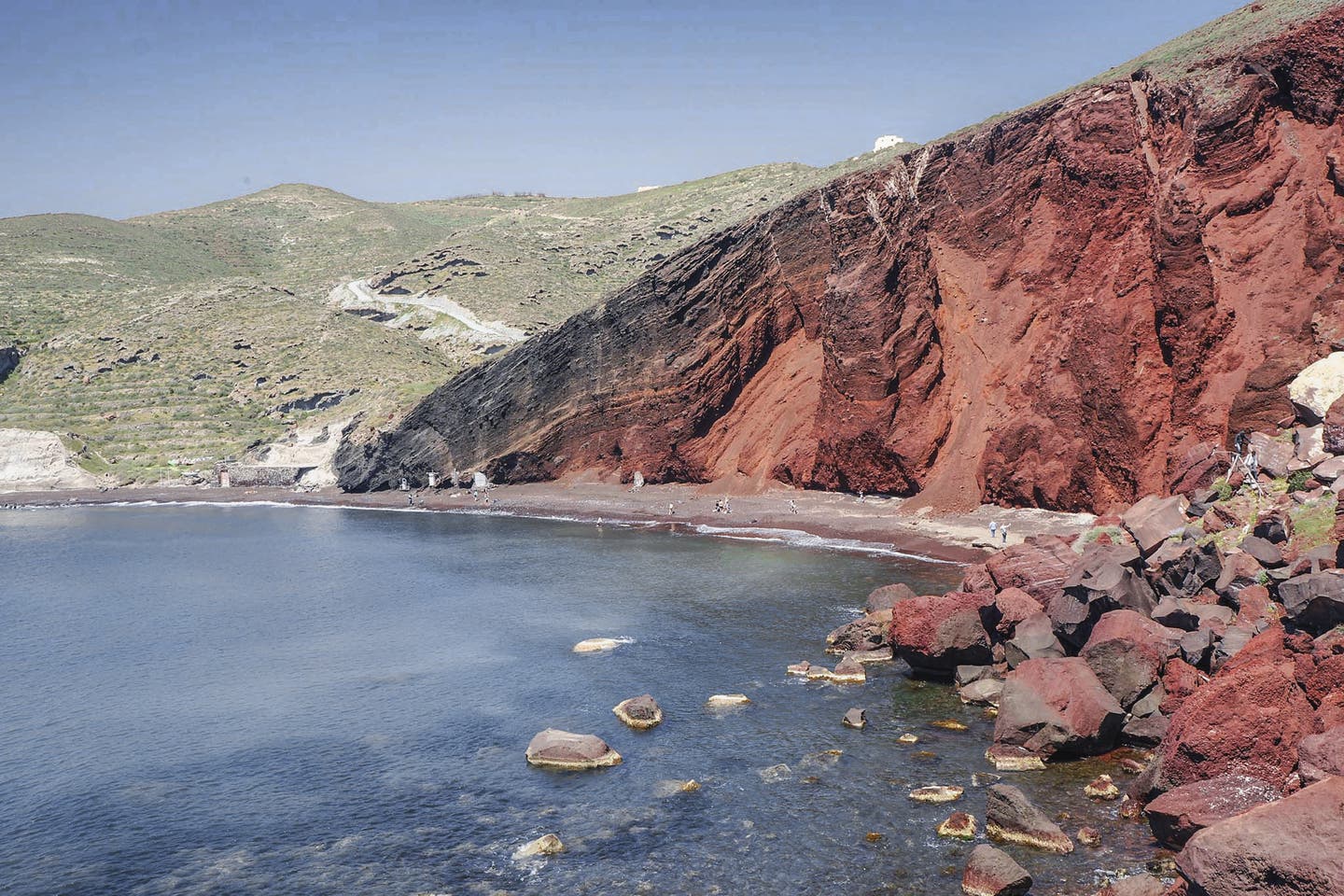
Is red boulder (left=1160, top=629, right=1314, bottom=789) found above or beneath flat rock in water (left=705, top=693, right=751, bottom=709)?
above

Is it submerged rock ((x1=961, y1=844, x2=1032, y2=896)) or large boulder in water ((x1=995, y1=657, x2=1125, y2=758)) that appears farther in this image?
large boulder in water ((x1=995, y1=657, x2=1125, y2=758))

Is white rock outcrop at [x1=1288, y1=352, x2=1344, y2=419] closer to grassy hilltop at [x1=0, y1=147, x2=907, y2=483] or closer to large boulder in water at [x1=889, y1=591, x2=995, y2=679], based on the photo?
large boulder in water at [x1=889, y1=591, x2=995, y2=679]

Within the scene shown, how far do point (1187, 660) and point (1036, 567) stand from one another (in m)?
8.91

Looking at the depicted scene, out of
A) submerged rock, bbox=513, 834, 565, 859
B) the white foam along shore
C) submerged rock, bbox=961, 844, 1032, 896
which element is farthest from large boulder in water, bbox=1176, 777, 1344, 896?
the white foam along shore

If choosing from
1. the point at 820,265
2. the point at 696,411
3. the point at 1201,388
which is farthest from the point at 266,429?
the point at 1201,388

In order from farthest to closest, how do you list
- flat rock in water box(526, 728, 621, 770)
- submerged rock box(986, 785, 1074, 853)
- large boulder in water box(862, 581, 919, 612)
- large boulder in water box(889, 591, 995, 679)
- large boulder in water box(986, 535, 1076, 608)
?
large boulder in water box(862, 581, 919, 612), large boulder in water box(986, 535, 1076, 608), large boulder in water box(889, 591, 995, 679), flat rock in water box(526, 728, 621, 770), submerged rock box(986, 785, 1074, 853)

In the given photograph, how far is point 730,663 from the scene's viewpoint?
132 ft

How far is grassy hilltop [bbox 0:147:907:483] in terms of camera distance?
129000 millimetres

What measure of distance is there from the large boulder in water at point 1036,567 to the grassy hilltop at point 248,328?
69.7m

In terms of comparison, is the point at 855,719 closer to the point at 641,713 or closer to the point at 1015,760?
the point at 1015,760

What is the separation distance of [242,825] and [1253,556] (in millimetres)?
33387

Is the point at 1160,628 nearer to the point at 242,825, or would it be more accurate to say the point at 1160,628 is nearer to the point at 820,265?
the point at 242,825

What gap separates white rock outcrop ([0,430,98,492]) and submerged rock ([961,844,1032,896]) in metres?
127

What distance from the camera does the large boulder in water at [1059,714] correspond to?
2784 centimetres
